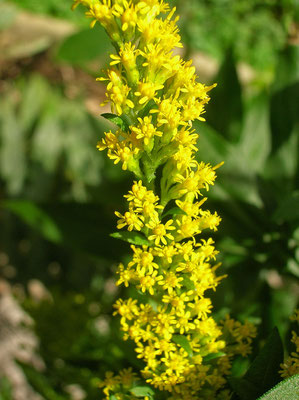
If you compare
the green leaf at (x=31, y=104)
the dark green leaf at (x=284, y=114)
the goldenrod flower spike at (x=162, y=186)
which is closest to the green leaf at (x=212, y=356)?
the goldenrod flower spike at (x=162, y=186)

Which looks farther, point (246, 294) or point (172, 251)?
point (246, 294)

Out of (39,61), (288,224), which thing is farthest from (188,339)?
(39,61)

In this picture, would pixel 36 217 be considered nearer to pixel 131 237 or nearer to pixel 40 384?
pixel 40 384

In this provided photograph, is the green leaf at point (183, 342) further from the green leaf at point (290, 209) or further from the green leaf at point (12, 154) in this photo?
the green leaf at point (12, 154)

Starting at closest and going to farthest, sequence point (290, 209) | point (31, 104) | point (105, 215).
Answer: point (290, 209) < point (105, 215) < point (31, 104)

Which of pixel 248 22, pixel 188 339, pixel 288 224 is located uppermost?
pixel 248 22

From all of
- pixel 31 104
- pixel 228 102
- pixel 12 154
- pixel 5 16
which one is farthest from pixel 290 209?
pixel 5 16

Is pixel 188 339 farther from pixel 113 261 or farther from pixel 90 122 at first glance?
pixel 90 122
